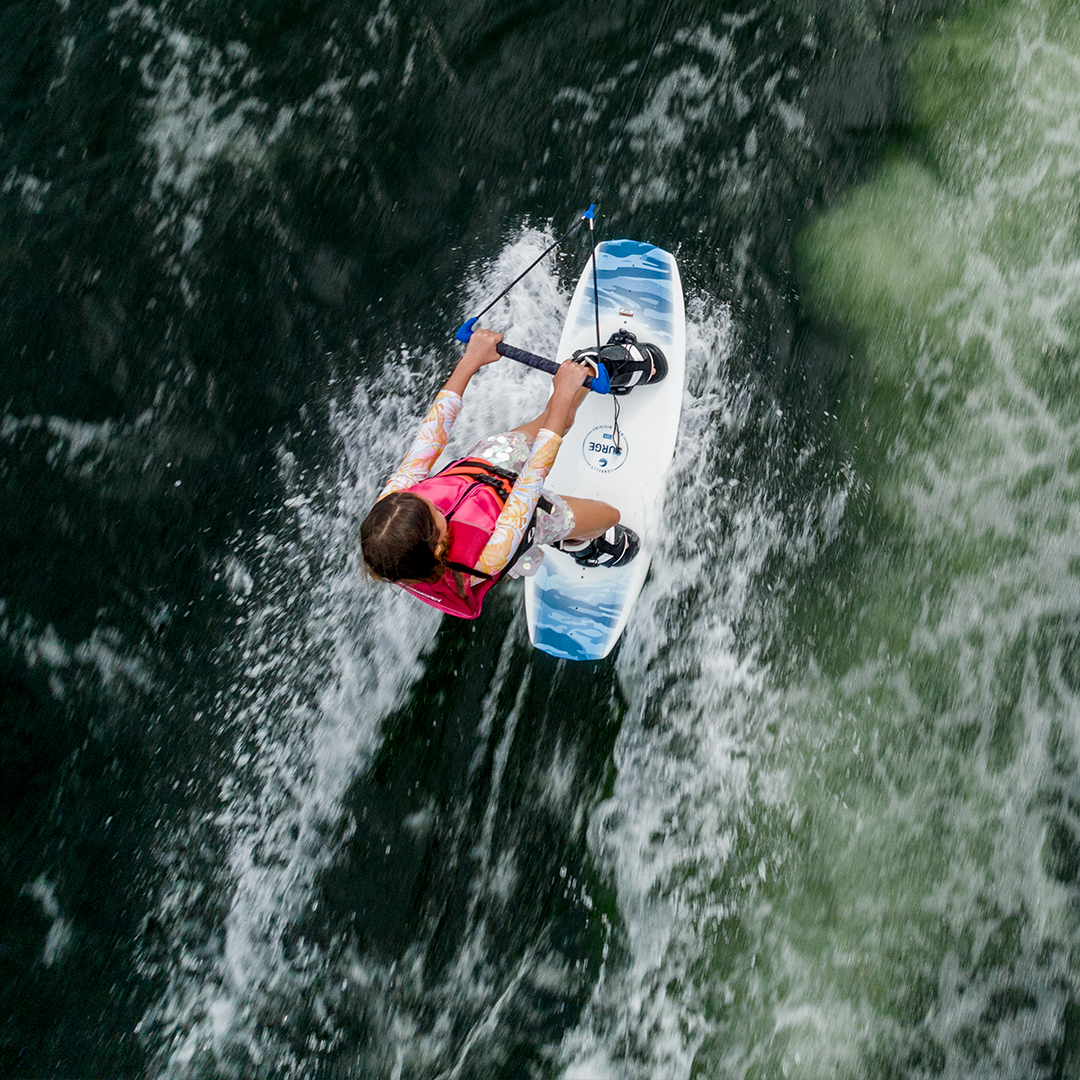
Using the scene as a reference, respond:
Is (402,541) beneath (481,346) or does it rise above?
beneath

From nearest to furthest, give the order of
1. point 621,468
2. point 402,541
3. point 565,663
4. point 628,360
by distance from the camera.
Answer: point 402,541 → point 628,360 → point 621,468 → point 565,663

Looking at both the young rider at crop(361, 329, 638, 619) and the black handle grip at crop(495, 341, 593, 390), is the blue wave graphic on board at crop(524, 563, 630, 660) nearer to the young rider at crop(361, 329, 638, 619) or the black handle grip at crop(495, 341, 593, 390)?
the young rider at crop(361, 329, 638, 619)

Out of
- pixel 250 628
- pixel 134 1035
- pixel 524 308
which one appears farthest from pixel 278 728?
pixel 524 308

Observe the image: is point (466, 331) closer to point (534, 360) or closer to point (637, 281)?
point (534, 360)

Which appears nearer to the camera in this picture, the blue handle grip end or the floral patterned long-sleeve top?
the floral patterned long-sleeve top

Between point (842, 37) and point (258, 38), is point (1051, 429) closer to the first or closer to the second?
point (842, 37)

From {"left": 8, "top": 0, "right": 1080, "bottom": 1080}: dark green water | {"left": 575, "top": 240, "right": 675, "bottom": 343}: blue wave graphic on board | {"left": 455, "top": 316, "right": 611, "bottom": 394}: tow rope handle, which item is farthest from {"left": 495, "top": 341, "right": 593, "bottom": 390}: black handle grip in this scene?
{"left": 8, "top": 0, "right": 1080, "bottom": 1080}: dark green water

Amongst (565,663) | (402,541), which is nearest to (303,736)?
(565,663)
